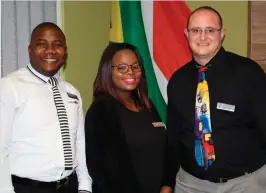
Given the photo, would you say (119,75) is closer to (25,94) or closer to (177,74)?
(177,74)

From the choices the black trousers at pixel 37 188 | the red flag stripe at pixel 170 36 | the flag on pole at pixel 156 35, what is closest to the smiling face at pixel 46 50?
the black trousers at pixel 37 188

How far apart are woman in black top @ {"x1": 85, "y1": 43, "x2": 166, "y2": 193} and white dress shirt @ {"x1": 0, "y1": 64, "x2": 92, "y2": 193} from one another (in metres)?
0.21

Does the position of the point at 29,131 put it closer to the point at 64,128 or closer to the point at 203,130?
the point at 64,128

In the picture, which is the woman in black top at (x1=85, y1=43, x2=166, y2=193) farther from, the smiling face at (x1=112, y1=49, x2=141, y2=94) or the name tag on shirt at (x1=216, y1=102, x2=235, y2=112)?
the name tag on shirt at (x1=216, y1=102, x2=235, y2=112)

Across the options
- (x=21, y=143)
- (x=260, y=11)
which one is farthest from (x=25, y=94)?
(x=260, y=11)

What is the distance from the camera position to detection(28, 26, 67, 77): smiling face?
2.09 meters

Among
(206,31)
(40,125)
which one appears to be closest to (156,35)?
(206,31)

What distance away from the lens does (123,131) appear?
2152mm

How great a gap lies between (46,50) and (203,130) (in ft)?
3.08

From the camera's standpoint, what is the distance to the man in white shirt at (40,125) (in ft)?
6.33

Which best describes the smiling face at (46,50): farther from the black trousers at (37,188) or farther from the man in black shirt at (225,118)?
the man in black shirt at (225,118)

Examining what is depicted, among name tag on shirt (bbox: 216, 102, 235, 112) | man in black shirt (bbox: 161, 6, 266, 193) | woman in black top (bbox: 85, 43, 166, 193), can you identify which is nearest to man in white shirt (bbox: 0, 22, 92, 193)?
woman in black top (bbox: 85, 43, 166, 193)

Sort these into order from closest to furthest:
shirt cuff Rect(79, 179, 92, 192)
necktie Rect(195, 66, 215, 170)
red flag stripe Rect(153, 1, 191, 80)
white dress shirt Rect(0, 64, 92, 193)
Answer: white dress shirt Rect(0, 64, 92, 193) → necktie Rect(195, 66, 215, 170) → shirt cuff Rect(79, 179, 92, 192) → red flag stripe Rect(153, 1, 191, 80)

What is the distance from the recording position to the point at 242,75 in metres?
1.98
